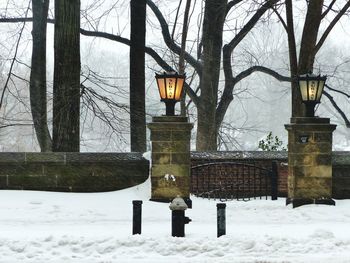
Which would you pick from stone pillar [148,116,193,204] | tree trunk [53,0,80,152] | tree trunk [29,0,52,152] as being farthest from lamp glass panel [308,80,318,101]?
tree trunk [29,0,52,152]

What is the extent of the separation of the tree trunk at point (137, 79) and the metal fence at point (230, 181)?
4.03 meters

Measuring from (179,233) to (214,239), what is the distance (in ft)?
1.85

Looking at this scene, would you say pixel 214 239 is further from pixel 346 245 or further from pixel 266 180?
pixel 266 180

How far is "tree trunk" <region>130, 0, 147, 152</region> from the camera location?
15719mm

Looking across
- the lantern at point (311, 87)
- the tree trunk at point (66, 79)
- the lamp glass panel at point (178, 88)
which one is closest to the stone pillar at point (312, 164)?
the lantern at point (311, 87)

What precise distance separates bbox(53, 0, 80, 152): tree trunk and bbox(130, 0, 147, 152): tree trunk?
2.71 m

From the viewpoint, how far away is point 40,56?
1891cm

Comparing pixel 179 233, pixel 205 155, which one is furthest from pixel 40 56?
pixel 179 233

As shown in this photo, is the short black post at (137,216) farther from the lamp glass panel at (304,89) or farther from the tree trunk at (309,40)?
the tree trunk at (309,40)

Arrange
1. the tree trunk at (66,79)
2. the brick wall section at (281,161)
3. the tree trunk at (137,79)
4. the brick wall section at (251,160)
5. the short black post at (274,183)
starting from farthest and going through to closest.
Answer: the tree trunk at (137,79), the tree trunk at (66,79), the brick wall section at (251,160), the short black post at (274,183), the brick wall section at (281,161)

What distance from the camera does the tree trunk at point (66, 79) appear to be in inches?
512

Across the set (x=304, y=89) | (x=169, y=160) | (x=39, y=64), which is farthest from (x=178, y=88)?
(x=39, y=64)

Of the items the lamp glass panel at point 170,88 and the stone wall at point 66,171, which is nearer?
the lamp glass panel at point 170,88

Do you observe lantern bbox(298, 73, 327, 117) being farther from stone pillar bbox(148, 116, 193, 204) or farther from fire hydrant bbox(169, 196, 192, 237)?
fire hydrant bbox(169, 196, 192, 237)
